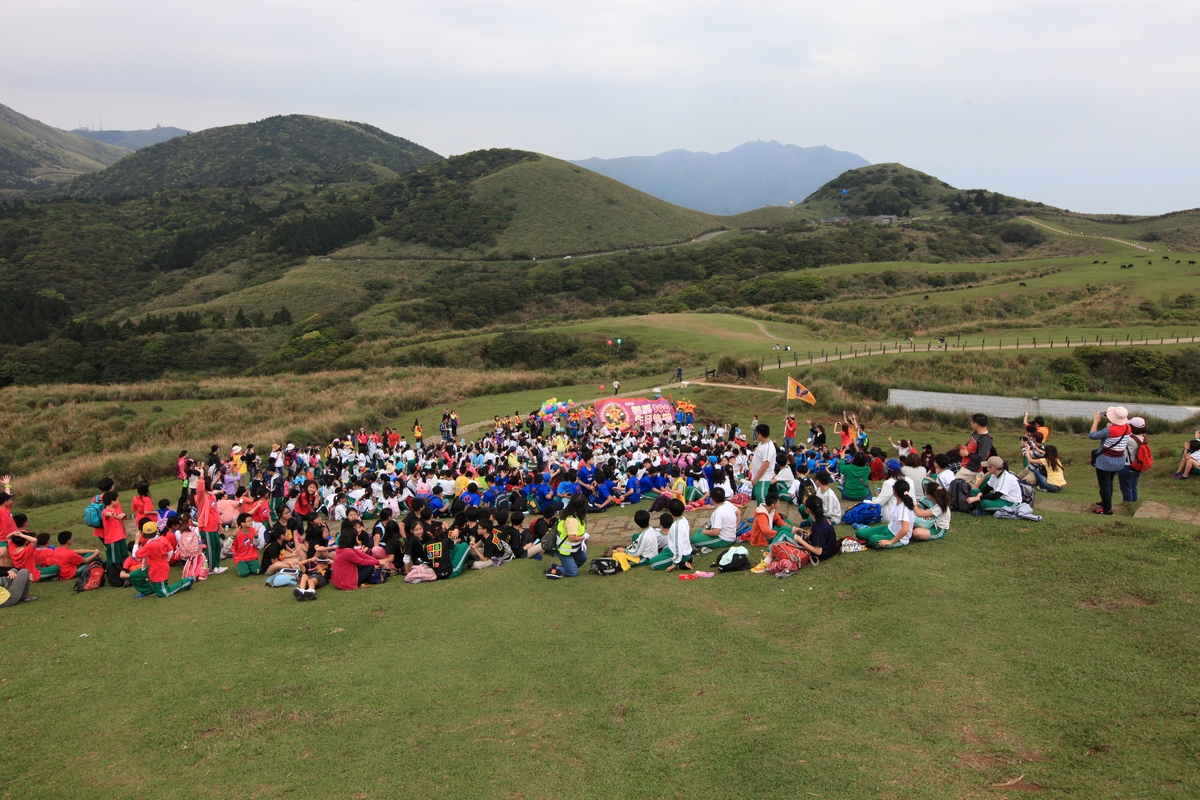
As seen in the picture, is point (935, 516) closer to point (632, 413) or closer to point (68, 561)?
point (632, 413)

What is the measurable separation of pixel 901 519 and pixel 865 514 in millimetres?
1133

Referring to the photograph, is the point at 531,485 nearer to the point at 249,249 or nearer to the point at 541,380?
the point at 541,380

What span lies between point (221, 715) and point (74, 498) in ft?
56.5

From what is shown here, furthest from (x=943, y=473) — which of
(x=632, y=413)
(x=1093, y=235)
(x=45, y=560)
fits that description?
(x=1093, y=235)

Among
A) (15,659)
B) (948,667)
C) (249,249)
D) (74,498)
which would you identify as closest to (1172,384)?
(948,667)

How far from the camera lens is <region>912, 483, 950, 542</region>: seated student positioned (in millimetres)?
8953

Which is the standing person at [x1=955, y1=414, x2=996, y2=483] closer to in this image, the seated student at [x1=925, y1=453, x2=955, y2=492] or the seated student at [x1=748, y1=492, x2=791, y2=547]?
the seated student at [x1=925, y1=453, x2=955, y2=492]

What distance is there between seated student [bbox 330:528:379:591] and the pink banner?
11083 millimetres

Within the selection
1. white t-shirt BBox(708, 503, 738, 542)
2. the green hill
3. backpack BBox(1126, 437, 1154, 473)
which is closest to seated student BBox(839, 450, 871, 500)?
white t-shirt BBox(708, 503, 738, 542)

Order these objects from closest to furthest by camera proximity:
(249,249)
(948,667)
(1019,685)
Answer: (1019,685), (948,667), (249,249)

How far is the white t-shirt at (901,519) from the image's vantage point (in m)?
8.84

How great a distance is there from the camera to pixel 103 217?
10662 centimetres

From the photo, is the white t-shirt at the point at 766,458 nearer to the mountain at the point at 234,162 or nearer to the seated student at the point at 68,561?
the seated student at the point at 68,561

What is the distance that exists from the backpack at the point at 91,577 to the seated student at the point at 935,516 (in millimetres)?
11728
